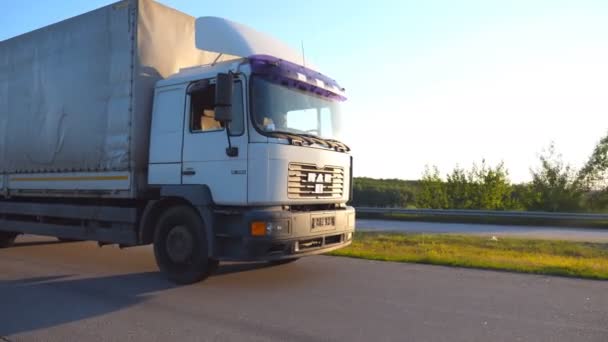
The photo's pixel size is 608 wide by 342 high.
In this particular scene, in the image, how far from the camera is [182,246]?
6.66 meters

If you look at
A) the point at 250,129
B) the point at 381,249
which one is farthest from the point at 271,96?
the point at 381,249

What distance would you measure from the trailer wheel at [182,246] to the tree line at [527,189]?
22191mm

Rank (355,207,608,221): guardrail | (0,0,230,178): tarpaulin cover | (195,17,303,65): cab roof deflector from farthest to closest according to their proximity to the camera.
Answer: (355,207,608,221): guardrail < (0,0,230,178): tarpaulin cover < (195,17,303,65): cab roof deflector

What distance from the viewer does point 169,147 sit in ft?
22.6

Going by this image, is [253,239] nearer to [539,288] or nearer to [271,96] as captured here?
[271,96]

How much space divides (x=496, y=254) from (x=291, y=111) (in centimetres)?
560

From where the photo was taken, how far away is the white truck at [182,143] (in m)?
6.21

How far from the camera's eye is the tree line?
24.9 meters

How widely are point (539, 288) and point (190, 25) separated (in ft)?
20.1

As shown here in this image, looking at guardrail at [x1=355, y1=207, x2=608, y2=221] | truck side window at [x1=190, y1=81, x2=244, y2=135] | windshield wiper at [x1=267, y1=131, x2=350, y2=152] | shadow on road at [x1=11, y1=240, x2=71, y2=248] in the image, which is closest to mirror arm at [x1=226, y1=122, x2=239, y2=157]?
truck side window at [x1=190, y1=81, x2=244, y2=135]

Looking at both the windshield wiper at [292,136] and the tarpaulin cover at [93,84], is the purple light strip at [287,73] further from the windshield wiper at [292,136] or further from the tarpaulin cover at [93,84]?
the tarpaulin cover at [93,84]

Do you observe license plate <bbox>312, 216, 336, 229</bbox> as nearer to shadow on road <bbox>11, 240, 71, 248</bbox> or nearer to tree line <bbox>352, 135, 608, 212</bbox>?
shadow on road <bbox>11, 240, 71, 248</bbox>

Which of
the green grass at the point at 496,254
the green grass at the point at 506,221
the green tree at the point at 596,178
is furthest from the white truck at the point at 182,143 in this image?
the green tree at the point at 596,178

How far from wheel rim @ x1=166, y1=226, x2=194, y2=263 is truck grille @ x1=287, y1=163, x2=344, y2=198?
1.45 meters
